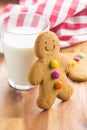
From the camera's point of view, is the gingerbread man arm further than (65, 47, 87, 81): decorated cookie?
No

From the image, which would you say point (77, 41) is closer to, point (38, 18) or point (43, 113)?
point (38, 18)

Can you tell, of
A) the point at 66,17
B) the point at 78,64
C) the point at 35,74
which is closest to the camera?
the point at 35,74

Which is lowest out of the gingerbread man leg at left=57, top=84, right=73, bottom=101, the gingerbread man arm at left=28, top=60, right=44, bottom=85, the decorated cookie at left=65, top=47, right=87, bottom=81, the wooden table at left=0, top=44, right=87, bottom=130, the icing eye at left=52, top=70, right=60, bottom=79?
the wooden table at left=0, top=44, right=87, bottom=130

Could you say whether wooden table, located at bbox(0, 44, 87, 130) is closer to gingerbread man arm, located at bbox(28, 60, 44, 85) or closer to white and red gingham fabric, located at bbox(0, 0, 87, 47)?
gingerbread man arm, located at bbox(28, 60, 44, 85)

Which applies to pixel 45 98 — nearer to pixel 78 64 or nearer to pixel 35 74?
pixel 35 74

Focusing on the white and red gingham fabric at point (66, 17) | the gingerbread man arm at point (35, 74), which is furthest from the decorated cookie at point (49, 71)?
the white and red gingham fabric at point (66, 17)

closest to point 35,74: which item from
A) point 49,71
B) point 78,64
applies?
point 49,71

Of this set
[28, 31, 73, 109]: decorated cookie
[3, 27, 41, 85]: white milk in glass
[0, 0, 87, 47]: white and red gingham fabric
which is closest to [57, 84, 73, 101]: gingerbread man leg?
[28, 31, 73, 109]: decorated cookie
